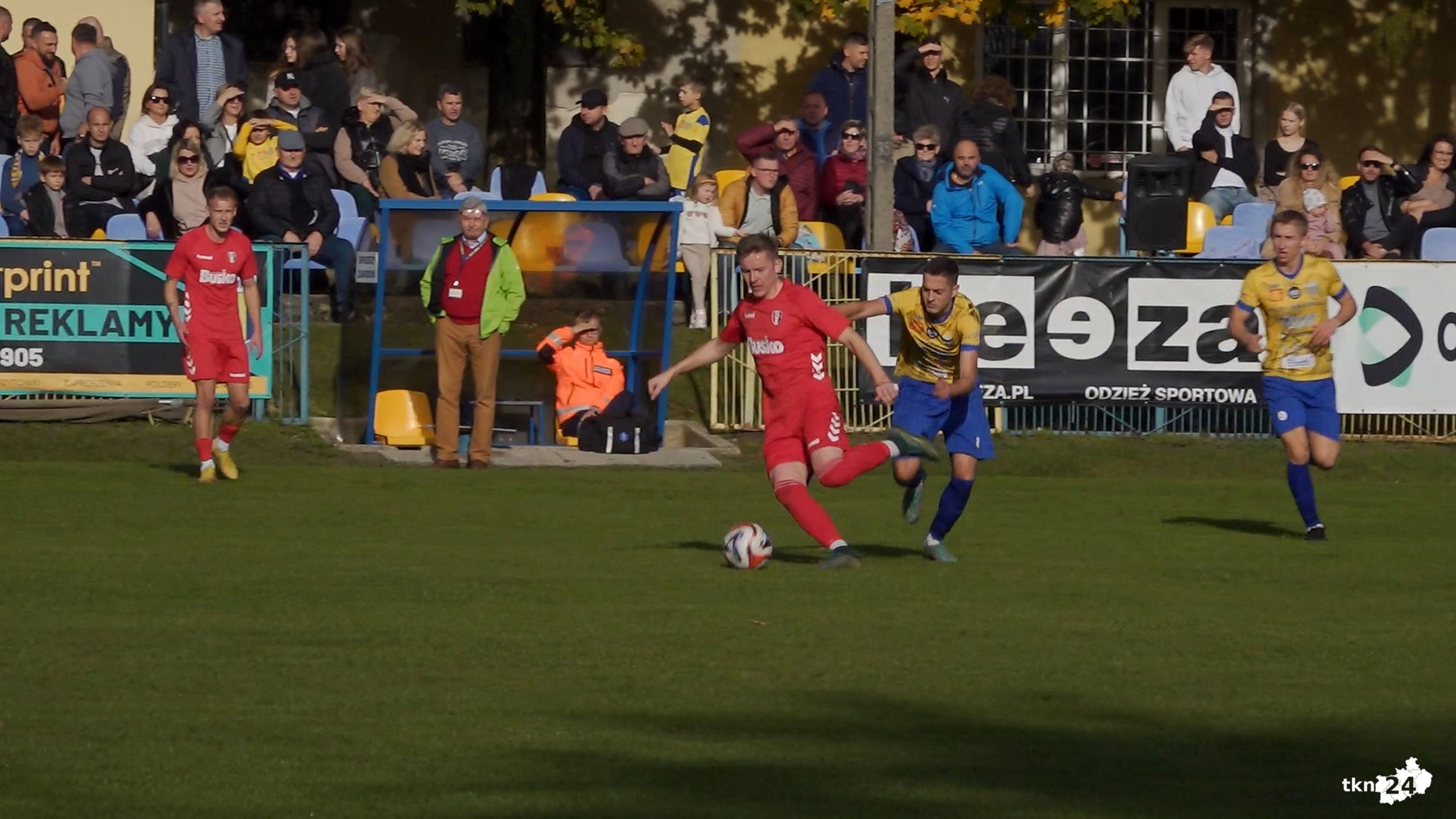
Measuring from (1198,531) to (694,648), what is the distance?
20.6 feet

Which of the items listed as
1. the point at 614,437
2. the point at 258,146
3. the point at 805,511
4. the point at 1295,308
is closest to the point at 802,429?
the point at 805,511

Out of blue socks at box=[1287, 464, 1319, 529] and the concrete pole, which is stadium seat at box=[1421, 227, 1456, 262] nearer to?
the concrete pole

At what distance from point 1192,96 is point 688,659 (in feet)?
52.6

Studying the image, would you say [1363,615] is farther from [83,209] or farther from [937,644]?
[83,209]

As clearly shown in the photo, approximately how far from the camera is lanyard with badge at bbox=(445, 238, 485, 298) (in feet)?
62.8

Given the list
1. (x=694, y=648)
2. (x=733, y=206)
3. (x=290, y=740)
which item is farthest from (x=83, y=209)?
(x=290, y=740)

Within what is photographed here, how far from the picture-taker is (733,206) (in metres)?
22.3

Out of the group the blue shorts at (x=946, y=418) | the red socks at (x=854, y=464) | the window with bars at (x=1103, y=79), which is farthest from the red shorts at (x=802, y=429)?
the window with bars at (x=1103, y=79)

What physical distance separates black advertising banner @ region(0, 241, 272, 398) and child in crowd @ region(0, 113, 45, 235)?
68.7 inches

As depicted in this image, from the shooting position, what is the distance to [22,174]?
70.4ft

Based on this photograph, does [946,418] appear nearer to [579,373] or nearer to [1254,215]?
[579,373]

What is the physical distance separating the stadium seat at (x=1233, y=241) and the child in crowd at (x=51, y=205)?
35.1 ft

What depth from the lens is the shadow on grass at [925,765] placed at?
7.04 metres

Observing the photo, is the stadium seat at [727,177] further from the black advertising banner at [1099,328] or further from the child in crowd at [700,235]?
the black advertising banner at [1099,328]
